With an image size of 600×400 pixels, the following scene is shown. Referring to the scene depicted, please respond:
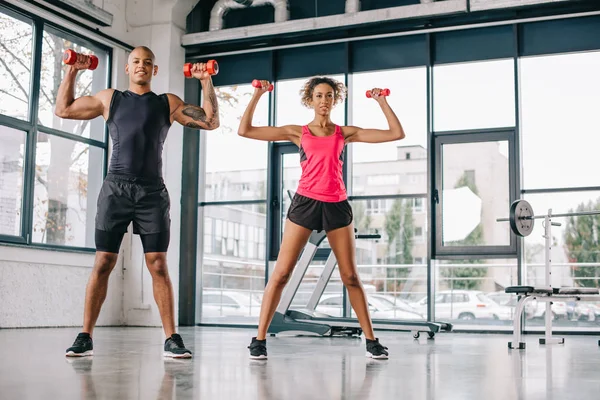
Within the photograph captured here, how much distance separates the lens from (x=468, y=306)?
9.12 metres

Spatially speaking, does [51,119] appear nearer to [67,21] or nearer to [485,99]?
[67,21]

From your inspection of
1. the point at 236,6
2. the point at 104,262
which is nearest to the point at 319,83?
the point at 104,262

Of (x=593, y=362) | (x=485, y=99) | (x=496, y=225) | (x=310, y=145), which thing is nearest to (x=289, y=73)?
(x=485, y=99)

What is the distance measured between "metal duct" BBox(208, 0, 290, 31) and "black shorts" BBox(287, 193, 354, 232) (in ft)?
15.7

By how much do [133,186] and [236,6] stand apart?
513cm

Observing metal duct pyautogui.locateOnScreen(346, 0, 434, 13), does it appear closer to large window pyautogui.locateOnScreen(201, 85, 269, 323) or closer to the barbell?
large window pyautogui.locateOnScreen(201, 85, 269, 323)

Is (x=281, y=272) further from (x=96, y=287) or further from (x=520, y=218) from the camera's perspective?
(x=520, y=218)

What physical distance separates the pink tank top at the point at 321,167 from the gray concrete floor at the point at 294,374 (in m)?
0.77

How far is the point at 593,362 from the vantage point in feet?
12.1

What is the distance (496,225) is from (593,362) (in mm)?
3832

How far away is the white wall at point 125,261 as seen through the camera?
6.79 meters

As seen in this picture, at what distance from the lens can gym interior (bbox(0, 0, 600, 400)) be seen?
22.1ft

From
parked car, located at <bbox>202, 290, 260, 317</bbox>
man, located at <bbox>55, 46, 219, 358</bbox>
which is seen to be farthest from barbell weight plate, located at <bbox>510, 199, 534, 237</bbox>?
parked car, located at <bbox>202, 290, 260, 317</bbox>

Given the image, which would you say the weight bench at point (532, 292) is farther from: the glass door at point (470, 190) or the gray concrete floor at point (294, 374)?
the glass door at point (470, 190)
